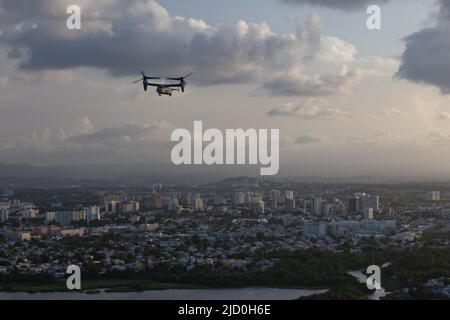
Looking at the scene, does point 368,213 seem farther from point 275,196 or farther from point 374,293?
point 374,293

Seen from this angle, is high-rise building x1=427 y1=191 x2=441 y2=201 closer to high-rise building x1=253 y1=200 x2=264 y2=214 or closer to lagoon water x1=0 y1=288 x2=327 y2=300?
high-rise building x1=253 y1=200 x2=264 y2=214

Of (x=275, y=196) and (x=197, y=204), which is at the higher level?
(x=275, y=196)

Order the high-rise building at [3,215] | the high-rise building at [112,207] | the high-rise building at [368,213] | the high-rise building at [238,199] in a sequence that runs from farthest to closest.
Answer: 1. the high-rise building at [238,199]
2. the high-rise building at [112,207]
3. the high-rise building at [3,215]
4. the high-rise building at [368,213]

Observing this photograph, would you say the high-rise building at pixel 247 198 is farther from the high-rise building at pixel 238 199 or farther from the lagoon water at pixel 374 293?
the lagoon water at pixel 374 293

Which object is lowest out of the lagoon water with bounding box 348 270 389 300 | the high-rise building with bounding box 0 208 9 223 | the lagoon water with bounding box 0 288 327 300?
the lagoon water with bounding box 0 288 327 300

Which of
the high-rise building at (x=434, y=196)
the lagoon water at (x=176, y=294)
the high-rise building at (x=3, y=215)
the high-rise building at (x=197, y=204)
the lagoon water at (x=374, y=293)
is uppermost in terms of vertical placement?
the high-rise building at (x=434, y=196)

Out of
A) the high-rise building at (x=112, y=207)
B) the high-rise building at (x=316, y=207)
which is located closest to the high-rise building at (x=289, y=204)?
the high-rise building at (x=316, y=207)

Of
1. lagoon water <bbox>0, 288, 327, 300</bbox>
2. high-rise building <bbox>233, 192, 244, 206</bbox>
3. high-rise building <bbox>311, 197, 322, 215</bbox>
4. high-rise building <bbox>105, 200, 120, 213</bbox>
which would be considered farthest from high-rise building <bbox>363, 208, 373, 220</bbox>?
lagoon water <bbox>0, 288, 327, 300</bbox>

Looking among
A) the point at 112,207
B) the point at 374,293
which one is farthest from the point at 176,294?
the point at 112,207

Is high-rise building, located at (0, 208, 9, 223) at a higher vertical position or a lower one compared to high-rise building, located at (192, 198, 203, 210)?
lower

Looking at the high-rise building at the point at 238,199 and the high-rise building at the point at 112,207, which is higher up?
the high-rise building at the point at 238,199
